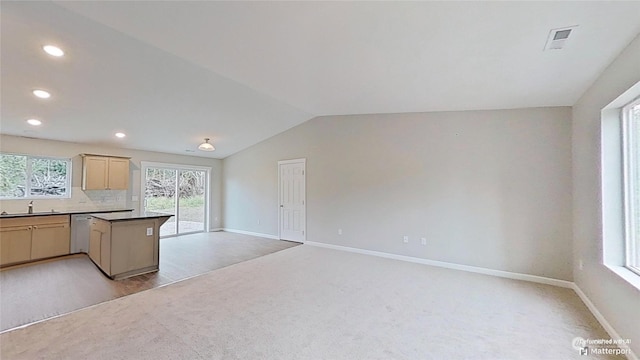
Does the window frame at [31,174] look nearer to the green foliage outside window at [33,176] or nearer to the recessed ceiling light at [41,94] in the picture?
the green foliage outside window at [33,176]

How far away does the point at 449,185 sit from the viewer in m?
4.69

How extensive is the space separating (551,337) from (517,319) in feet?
1.09

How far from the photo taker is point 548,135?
3.94 meters

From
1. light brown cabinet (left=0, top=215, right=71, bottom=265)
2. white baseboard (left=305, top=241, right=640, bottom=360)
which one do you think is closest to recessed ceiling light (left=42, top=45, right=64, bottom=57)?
light brown cabinet (left=0, top=215, right=71, bottom=265)

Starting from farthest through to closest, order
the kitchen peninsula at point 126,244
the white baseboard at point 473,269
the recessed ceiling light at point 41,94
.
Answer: the kitchen peninsula at point 126,244
the white baseboard at point 473,269
the recessed ceiling light at point 41,94

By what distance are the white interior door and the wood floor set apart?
18.0 inches

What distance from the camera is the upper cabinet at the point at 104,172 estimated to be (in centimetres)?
563

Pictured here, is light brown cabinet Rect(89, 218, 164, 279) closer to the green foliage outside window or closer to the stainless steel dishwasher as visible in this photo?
the stainless steel dishwasher

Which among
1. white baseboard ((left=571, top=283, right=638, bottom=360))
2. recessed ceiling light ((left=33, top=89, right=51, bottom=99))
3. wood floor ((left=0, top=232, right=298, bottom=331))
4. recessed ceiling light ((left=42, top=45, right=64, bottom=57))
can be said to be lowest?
wood floor ((left=0, top=232, right=298, bottom=331))

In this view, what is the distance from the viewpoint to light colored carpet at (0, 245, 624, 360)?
88.7 inches

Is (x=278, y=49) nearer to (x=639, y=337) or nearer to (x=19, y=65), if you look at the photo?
(x=19, y=65)

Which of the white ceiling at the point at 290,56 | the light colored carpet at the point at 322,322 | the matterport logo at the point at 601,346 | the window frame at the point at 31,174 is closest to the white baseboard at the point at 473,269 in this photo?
the light colored carpet at the point at 322,322

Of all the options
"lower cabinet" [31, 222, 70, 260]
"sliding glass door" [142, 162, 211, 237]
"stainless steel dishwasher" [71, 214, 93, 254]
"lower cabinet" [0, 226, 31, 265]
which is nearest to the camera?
"lower cabinet" [0, 226, 31, 265]

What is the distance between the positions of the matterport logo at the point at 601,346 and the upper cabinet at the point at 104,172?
25.3 feet
